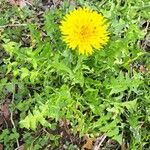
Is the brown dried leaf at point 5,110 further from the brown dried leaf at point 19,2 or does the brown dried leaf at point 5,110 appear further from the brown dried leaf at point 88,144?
the brown dried leaf at point 19,2

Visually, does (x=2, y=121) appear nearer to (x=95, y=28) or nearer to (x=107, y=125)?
(x=107, y=125)

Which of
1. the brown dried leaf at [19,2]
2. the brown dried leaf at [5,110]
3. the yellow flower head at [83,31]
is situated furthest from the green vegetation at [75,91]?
the brown dried leaf at [19,2]

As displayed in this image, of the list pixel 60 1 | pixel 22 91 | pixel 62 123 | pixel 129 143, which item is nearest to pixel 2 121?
pixel 22 91

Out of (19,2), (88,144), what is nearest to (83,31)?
(88,144)

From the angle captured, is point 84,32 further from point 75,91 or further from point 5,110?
point 5,110

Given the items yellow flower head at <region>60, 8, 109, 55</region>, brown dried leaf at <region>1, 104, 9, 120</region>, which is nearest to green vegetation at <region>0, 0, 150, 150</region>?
brown dried leaf at <region>1, 104, 9, 120</region>

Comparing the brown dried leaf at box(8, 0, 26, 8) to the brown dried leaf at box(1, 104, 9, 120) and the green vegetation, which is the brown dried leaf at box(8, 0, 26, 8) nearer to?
the green vegetation
